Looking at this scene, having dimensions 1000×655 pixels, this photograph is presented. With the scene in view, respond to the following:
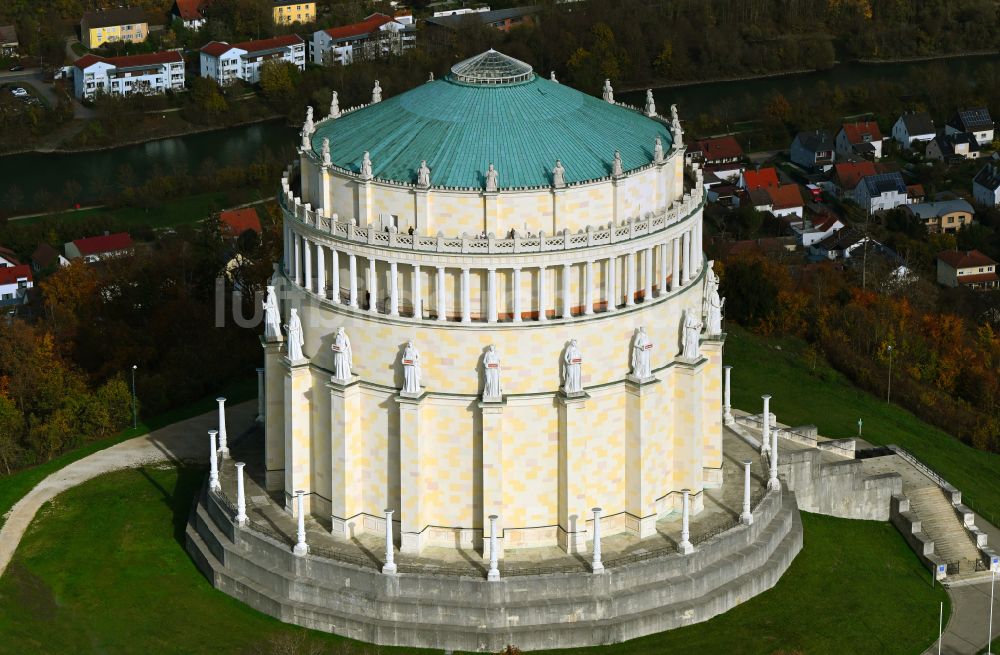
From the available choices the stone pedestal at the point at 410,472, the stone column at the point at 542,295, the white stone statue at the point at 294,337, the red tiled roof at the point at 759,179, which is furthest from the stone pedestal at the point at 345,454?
the red tiled roof at the point at 759,179

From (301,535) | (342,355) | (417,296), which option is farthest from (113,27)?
(417,296)

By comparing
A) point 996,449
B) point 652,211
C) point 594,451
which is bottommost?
point 996,449

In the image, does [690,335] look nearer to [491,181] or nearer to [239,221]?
[491,181]

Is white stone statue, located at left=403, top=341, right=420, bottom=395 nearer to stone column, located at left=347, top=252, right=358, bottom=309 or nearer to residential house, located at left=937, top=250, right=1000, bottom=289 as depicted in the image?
stone column, located at left=347, top=252, right=358, bottom=309

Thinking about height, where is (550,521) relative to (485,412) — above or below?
below

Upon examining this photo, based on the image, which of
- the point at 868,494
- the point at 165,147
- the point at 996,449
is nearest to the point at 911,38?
the point at 165,147

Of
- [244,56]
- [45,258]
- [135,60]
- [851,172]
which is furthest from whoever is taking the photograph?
[244,56]

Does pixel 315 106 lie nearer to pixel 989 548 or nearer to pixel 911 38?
pixel 911 38
